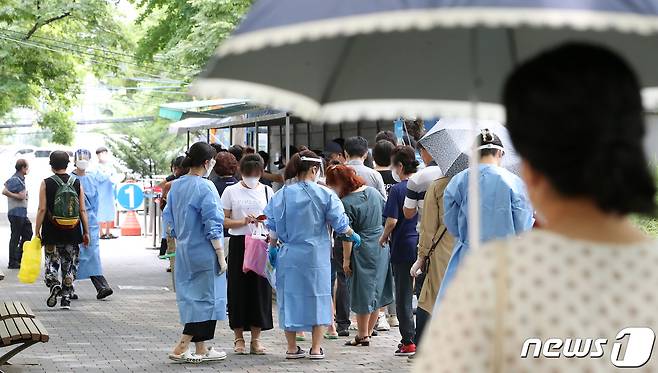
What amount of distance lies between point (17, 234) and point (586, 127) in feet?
65.5

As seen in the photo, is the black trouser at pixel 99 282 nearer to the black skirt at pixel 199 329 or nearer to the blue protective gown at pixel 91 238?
the blue protective gown at pixel 91 238

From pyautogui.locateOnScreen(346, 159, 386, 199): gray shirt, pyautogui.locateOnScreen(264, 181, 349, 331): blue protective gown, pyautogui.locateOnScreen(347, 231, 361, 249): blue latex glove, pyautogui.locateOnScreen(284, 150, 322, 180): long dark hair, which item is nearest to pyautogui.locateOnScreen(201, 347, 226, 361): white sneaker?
pyautogui.locateOnScreen(264, 181, 349, 331): blue protective gown

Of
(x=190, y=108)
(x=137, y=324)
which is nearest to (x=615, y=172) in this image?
(x=137, y=324)

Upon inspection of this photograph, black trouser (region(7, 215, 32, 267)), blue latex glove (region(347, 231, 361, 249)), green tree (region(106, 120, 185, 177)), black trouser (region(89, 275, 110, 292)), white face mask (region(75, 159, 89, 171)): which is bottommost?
black trouser (region(89, 275, 110, 292))

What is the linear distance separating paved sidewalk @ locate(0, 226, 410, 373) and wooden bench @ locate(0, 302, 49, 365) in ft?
1.46

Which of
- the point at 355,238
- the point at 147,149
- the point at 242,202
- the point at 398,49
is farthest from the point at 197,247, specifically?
the point at 147,149

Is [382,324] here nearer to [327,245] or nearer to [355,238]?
[355,238]

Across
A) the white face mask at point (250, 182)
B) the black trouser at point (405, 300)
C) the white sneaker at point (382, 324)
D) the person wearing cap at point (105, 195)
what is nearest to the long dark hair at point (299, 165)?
the white face mask at point (250, 182)

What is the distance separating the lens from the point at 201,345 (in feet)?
35.7

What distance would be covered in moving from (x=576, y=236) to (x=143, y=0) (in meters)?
20.2

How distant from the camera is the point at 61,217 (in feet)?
48.2

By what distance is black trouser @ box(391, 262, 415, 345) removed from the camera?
11031 millimetres

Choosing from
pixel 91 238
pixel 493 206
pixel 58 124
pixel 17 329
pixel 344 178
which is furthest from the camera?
pixel 58 124

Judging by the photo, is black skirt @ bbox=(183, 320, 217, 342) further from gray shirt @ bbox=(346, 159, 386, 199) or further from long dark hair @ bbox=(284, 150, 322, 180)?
gray shirt @ bbox=(346, 159, 386, 199)
